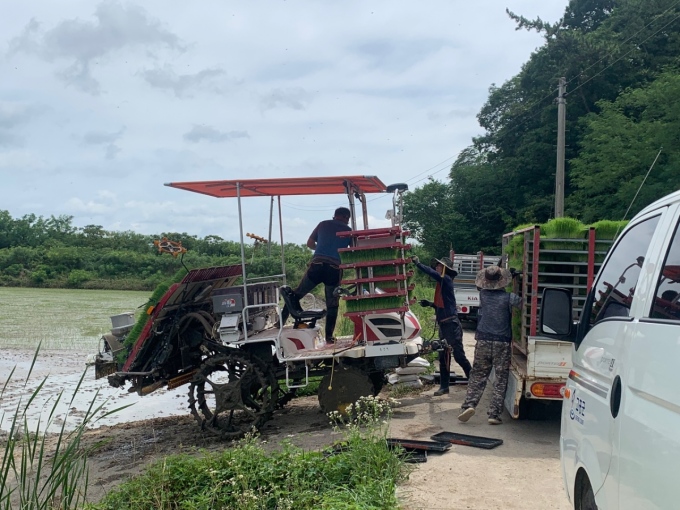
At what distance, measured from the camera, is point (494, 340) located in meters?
7.90

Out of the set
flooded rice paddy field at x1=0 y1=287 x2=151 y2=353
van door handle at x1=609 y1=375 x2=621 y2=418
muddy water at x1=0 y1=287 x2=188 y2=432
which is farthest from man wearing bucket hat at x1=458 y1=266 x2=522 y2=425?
flooded rice paddy field at x1=0 y1=287 x2=151 y2=353

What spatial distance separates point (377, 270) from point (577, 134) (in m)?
28.3

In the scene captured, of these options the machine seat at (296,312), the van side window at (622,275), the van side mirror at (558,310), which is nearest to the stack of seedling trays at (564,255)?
the machine seat at (296,312)

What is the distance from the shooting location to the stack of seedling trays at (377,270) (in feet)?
25.3

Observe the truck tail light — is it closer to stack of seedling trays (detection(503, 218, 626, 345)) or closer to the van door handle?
stack of seedling trays (detection(503, 218, 626, 345))

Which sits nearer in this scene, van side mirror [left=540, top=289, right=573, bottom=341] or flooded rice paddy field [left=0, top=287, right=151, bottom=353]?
van side mirror [left=540, top=289, right=573, bottom=341]

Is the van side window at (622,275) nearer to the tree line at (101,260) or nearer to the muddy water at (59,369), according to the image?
the muddy water at (59,369)

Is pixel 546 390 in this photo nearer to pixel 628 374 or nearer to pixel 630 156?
pixel 628 374

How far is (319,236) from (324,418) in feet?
8.14

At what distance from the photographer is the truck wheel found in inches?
124

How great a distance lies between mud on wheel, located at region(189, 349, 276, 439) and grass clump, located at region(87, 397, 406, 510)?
2381 millimetres

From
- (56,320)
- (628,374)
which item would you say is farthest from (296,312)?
(56,320)

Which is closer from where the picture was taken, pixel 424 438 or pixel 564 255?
pixel 424 438

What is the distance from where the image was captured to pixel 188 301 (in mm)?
9133
